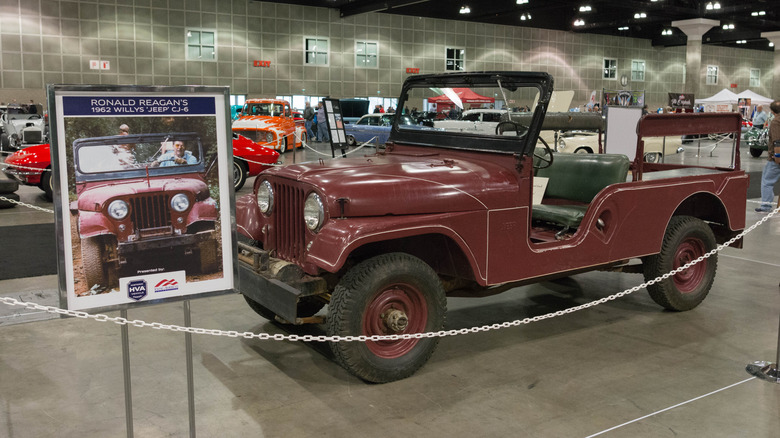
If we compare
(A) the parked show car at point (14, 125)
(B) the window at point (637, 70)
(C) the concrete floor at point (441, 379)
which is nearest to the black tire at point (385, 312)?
(C) the concrete floor at point (441, 379)

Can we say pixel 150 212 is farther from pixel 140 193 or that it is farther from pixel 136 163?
pixel 136 163

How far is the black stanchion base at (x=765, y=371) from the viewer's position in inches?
169

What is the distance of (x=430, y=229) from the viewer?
407 cm

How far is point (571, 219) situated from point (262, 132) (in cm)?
1425

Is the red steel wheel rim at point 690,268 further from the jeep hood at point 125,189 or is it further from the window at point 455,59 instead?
the window at point 455,59

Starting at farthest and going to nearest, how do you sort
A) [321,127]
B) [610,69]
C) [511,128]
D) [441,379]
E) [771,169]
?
[610,69], [321,127], [771,169], [511,128], [441,379]

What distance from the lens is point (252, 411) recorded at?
3.80 m

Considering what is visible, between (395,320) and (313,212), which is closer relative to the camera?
(313,212)

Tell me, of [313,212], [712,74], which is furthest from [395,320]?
[712,74]

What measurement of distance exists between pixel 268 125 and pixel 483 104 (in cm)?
1386

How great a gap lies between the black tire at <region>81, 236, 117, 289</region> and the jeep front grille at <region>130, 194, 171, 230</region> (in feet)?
0.49

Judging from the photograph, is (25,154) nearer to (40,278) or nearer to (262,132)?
(40,278)

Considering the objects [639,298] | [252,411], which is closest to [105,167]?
[252,411]

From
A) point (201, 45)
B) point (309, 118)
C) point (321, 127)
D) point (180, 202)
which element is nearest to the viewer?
point (180, 202)
